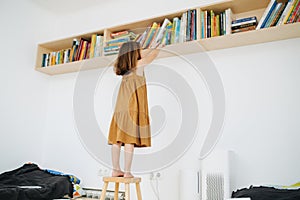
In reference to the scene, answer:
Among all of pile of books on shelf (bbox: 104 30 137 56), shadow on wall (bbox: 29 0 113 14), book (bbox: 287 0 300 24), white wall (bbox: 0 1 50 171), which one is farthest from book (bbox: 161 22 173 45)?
white wall (bbox: 0 1 50 171)

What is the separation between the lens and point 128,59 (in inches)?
82.2

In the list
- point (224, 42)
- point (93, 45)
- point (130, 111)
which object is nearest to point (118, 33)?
point (93, 45)

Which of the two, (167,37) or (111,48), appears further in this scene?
(111,48)

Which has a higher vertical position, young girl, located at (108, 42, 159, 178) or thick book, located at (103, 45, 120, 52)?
thick book, located at (103, 45, 120, 52)

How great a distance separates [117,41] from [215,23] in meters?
0.89

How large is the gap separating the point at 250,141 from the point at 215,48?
86 centimetres

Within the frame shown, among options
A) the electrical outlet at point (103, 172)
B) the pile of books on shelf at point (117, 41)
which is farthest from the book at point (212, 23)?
the electrical outlet at point (103, 172)

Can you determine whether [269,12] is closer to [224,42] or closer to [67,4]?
[224,42]

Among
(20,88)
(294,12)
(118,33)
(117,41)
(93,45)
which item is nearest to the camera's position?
(294,12)

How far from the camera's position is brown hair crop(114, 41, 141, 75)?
2.07 meters

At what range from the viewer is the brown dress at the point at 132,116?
1946 millimetres

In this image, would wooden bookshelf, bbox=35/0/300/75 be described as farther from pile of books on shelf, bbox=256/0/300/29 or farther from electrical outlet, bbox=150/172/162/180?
electrical outlet, bbox=150/172/162/180

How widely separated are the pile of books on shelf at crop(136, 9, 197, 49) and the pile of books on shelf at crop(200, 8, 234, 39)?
75 mm

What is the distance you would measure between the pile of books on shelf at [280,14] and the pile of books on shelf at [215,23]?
9.9 inches
